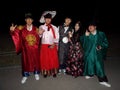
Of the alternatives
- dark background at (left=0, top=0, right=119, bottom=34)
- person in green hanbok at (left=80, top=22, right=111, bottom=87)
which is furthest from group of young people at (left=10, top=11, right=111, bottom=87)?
dark background at (left=0, top=0, right=119, bottom=34)

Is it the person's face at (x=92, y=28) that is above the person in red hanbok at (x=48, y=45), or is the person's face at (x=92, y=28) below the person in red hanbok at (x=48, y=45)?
above

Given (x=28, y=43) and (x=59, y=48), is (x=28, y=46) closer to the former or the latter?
(x=28, y=43)

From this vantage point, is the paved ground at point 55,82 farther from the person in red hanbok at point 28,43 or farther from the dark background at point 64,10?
the dark background at point 64,10

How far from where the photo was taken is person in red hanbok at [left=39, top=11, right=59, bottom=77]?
6.70m

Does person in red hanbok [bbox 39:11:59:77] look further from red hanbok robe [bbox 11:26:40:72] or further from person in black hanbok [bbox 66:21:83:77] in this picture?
person in black hanbok [bbox 66:21:83:77]

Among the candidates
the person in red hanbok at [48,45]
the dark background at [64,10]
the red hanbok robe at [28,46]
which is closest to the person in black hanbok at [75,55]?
the person in red hanbok at [48,45]

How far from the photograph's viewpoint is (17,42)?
667 cm

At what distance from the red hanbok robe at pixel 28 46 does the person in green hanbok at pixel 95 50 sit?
4.21 ft

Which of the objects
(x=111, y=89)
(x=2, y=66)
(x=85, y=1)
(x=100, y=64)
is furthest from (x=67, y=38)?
(x=85, y=1)

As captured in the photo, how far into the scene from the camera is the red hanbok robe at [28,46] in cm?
657

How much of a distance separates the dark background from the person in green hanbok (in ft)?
28.5

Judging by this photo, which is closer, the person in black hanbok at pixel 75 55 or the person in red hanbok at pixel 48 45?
the person in red hanbok at pixel 48 45

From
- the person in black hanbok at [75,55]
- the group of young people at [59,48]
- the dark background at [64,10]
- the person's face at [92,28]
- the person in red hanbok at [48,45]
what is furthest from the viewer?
the dark background at [64,10]

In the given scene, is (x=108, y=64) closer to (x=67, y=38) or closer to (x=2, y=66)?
(x=67, y=38)
